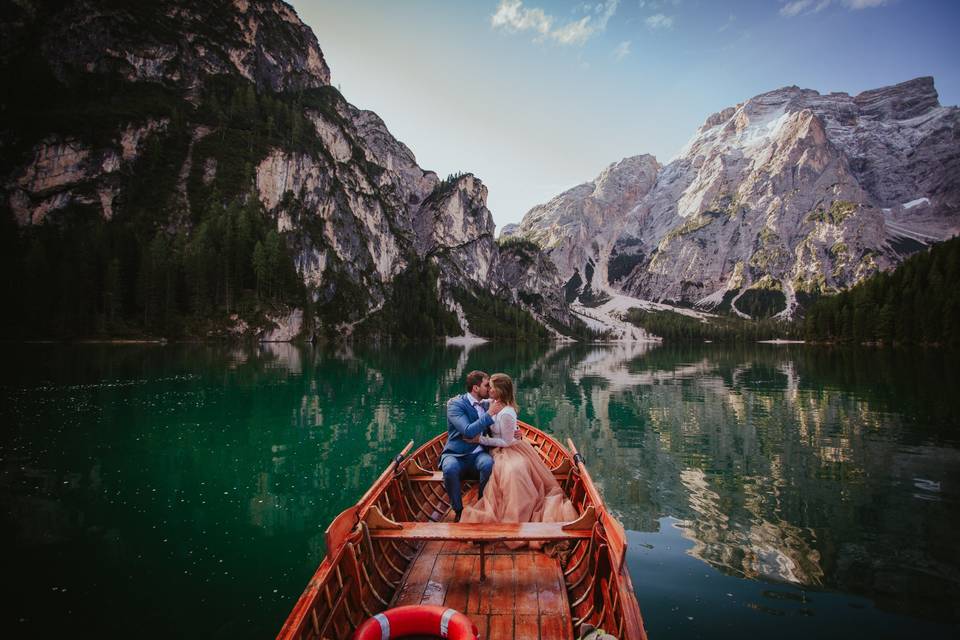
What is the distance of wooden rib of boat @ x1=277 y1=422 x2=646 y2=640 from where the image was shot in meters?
5.85

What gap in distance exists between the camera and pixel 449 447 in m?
10.3

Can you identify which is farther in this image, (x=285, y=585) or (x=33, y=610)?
(x=285, y=585)

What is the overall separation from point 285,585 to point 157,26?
215m

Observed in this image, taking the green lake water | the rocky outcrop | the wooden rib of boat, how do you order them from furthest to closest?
the rocky outcrop → the green lake water → the wooden rib of boat

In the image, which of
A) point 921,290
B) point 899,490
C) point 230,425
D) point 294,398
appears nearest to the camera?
point 899,490

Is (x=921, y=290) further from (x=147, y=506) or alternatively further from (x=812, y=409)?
(x=147, y=506)

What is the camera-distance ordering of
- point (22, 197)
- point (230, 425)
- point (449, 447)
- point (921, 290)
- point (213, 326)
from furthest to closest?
point (22, 197), point (213, 326), point (921, 290), point (230, 425), point (449, 447)

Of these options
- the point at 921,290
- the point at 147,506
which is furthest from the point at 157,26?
the point at 921,290

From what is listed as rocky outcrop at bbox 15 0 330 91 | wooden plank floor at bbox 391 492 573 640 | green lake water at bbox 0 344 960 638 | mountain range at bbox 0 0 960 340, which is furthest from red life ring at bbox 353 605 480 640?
rocky outcrop at bbox 15 0 330 91

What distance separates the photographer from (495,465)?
9773 millimetres

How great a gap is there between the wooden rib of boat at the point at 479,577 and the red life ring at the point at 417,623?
2.43 ft

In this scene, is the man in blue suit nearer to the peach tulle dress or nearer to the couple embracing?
the couple embracing

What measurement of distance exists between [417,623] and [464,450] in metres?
4.87

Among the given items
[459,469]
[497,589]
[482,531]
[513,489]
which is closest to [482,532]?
[482,531]
